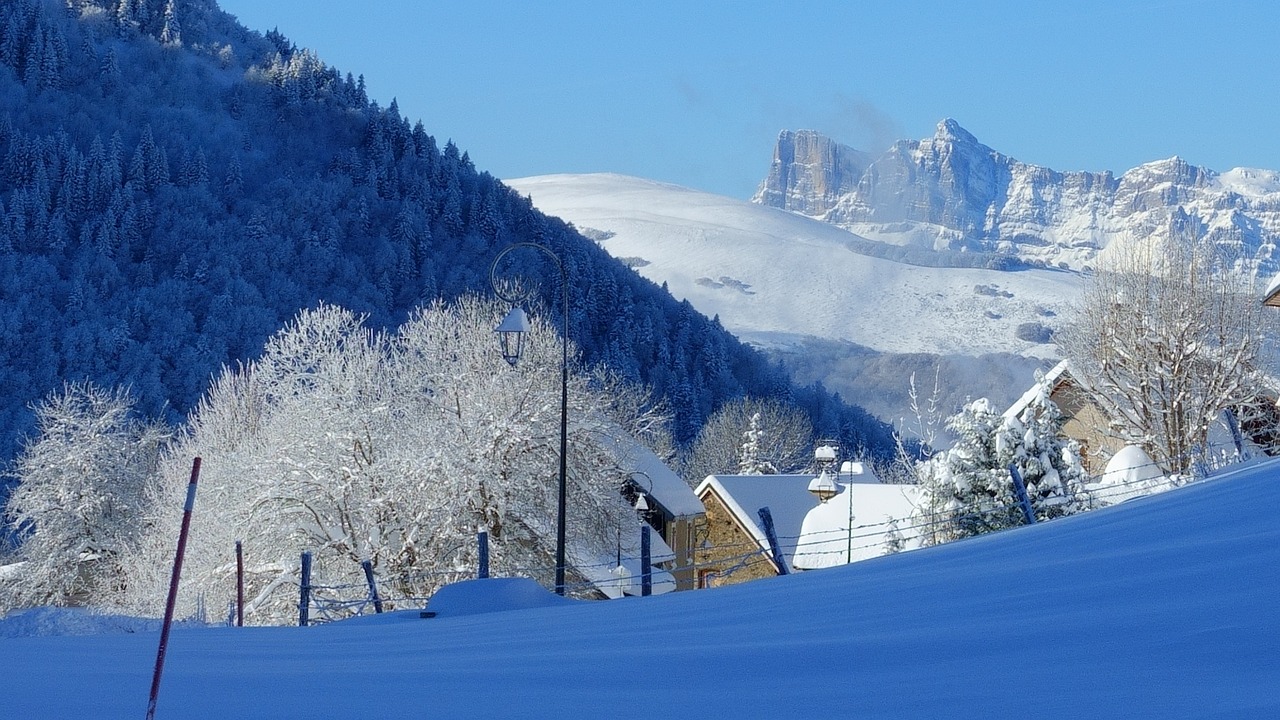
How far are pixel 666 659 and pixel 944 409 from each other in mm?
175468

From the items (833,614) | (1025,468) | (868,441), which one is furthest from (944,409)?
(833,614)

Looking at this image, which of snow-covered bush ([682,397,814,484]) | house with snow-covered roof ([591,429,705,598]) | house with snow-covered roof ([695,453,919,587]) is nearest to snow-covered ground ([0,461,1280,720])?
house with snow-covered roof ([695,453,919,587])

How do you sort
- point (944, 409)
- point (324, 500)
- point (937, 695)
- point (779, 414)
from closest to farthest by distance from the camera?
point (937, 695), point (324, 500), point (779, 414), point (944, 409)

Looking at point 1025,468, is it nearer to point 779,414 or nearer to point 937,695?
point 937,695

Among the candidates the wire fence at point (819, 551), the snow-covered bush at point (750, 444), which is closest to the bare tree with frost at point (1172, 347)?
the wire fence at point (819, 551)

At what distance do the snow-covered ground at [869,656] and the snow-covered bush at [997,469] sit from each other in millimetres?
14502

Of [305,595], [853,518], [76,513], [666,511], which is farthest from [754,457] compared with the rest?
[305,595]

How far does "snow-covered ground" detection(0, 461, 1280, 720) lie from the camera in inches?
131

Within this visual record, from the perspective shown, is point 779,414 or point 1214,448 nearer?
point 1214,448

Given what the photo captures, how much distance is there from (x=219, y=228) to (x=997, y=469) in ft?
410

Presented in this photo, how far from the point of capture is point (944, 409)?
Answer: 175m

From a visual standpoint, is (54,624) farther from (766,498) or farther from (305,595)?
(766,498)

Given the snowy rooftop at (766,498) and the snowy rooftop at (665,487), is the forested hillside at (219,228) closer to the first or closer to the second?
the snowy rooftop at (766,498)

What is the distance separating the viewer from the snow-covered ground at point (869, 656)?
3324 millimetres
